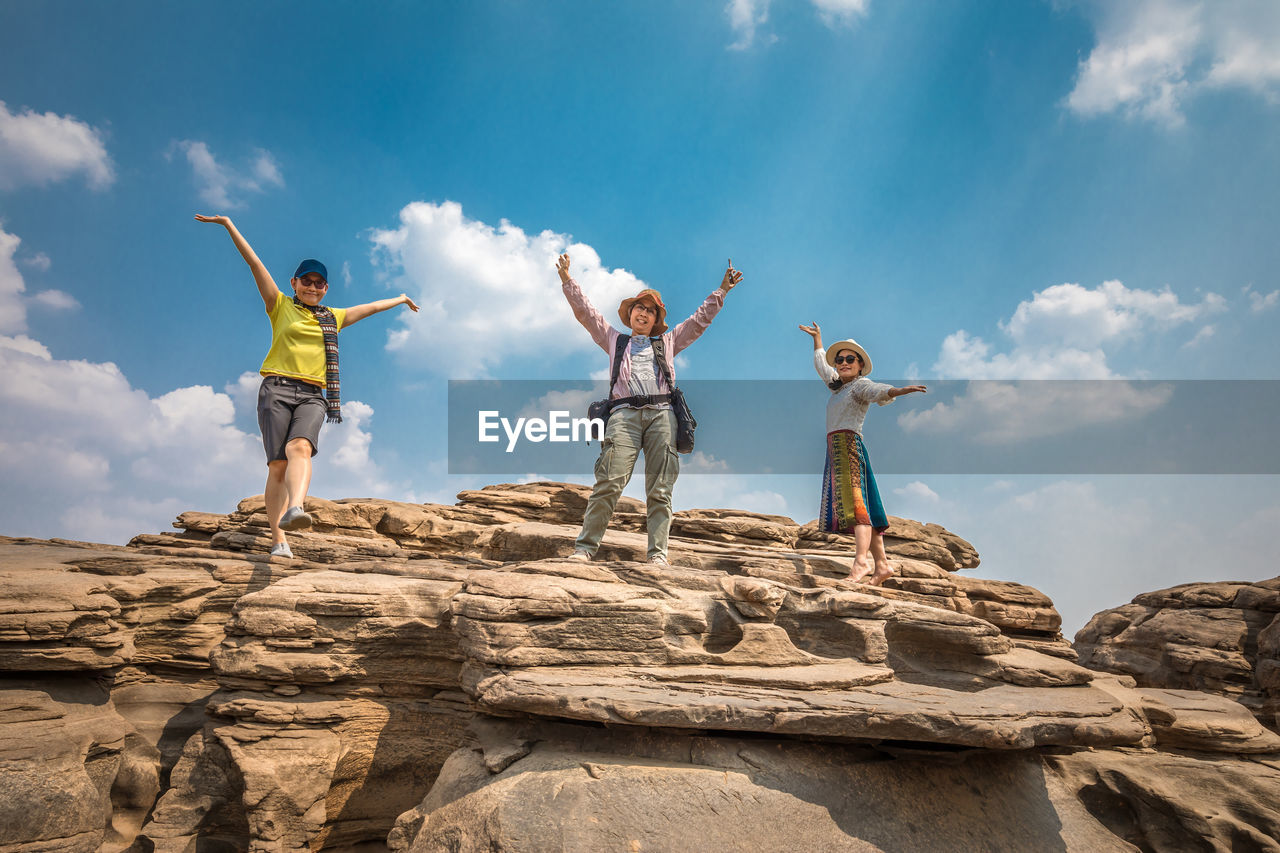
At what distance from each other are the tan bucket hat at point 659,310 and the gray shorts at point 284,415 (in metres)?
3.78

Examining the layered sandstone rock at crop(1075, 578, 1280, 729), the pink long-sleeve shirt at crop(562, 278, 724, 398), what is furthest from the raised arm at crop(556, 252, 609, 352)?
the layered sandstone rock at crop(1075, 578, 1280, 729)

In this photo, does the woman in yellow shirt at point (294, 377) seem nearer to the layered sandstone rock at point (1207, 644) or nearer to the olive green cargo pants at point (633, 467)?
the olive green cargo pants at point (633, 467)

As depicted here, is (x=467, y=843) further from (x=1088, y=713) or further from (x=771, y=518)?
(x=771, y=518)

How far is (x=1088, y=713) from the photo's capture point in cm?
643

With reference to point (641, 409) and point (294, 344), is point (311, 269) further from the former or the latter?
point (641, 409)

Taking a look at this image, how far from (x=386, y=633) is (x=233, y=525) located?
5.44m

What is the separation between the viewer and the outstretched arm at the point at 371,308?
8594 mm

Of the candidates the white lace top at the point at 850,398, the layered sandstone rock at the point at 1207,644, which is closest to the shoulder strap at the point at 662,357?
the white lace top at the point at 850,398

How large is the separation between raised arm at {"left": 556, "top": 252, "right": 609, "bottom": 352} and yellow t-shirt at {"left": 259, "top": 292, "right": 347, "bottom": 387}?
2993mm

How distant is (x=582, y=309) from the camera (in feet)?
26.8

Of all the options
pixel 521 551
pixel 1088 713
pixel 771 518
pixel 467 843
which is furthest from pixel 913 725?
pixel 771 518

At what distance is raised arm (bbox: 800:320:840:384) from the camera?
9586mm

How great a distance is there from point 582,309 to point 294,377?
3418 millimetres

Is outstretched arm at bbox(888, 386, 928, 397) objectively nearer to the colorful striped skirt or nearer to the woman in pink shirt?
the colorful striped skirt
